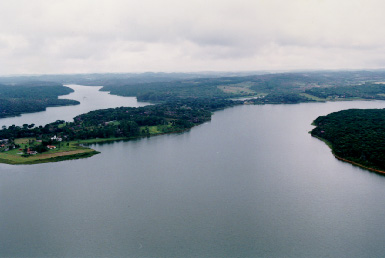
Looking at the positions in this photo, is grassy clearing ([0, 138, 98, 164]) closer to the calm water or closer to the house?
the house

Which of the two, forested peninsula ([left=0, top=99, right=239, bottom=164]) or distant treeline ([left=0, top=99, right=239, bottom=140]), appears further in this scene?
distant treeline ([left=0, top=99, right=239, bottom=140])

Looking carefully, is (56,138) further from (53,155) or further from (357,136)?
(357,136)

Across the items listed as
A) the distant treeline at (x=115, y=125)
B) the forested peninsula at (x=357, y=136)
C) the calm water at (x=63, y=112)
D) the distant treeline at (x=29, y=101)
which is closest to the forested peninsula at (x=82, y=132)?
the distant treeline at (x=115, y=125)

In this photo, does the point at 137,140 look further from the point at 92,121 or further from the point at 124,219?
the point at 124,219

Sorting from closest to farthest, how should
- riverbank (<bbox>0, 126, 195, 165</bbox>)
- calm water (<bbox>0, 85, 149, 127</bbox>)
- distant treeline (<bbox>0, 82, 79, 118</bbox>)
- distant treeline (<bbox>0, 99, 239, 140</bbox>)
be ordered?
riverbank (<bbox>0, 126, 195, 165</bbox>) → distant treeline (<bbox>0, 99, 239, 140</bbox>) → calm water (<bbox>0, 85, 149, 127</bbox>) → distant treeline (<bbox>0, 82, 79, 118</bbox>)

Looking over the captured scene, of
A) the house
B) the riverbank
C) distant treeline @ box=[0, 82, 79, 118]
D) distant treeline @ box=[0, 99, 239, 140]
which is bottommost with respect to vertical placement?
the riverbank

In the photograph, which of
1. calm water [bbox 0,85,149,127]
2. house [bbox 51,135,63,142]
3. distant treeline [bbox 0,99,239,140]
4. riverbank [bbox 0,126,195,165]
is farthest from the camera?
calm water [bbox 0,85,149,127]

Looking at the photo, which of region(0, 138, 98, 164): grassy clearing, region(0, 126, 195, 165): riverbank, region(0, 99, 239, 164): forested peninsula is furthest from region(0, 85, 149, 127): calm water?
region(0, 138, 98, 164): grassy clearing

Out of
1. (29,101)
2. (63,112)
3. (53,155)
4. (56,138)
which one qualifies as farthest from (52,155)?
(29,101)

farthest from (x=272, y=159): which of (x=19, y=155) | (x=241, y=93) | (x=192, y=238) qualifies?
(x=241, y=93)
